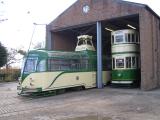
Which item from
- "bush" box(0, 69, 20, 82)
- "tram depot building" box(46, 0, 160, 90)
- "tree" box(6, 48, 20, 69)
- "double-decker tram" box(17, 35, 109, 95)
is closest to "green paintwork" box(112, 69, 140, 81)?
"tram depot building" box(46, 0, 160, 90)

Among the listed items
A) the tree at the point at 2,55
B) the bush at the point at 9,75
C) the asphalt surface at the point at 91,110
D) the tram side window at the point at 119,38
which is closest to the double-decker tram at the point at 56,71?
the tram side window at the point at 119,38

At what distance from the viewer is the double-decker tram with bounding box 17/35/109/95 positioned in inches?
759

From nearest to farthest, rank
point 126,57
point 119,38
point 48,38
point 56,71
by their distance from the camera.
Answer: point 56,71 < point 126,57 < point 119,38 < point 48,38

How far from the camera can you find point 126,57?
2312 cm

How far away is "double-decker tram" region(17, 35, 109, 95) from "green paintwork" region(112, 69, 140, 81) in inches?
72.1

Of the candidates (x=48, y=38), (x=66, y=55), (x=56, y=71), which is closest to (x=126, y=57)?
(x=66, y=55)

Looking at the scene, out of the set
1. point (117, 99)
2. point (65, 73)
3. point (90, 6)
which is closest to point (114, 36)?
point (90, 6)

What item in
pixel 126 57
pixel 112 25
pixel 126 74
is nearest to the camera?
pixel 126 74

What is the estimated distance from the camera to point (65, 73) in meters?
21.0

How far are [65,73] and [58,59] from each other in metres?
1.14

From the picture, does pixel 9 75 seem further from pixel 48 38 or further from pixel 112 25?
pixel 112 25

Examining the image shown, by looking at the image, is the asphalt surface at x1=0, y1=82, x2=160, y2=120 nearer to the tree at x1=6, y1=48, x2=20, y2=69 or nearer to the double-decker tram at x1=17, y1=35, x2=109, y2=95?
the double-decker tram at x1=17, y1=35, x2=109, y2=95

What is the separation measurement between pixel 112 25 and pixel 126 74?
5675 mm

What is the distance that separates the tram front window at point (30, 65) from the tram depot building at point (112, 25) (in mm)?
6262
